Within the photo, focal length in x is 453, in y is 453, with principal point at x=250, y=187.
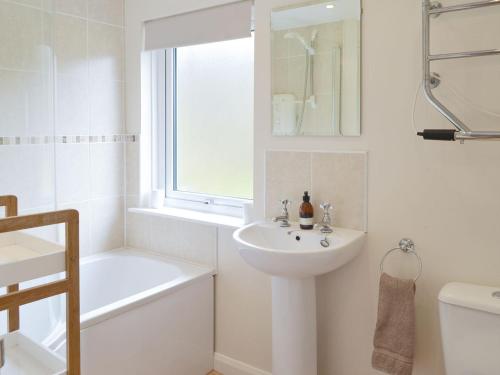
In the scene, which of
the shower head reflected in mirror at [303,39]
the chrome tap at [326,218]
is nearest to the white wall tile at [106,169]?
the shower head reflected in mirror at [303,39]

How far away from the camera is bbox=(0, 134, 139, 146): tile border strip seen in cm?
188

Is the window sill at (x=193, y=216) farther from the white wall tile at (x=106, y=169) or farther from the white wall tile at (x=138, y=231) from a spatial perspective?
the white wall tile at (x=106, y=169)

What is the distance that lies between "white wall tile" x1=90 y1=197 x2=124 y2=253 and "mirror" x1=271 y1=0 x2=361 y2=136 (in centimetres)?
127

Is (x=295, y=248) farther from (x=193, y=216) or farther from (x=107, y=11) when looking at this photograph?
(x=107, y=11)

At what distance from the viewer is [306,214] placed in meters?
2.00

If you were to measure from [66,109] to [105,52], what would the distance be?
0.46m

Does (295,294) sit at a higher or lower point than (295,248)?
lower

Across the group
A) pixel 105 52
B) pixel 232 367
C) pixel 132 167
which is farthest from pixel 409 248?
pixel 105 52

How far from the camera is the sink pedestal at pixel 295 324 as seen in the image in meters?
1.90

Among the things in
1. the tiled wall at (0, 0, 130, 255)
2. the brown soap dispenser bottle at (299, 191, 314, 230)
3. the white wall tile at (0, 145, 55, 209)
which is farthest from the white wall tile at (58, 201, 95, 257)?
the brown soap dispenser bottle at (299, 191, 314, 230)

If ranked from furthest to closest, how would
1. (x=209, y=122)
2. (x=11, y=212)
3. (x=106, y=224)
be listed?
(x=106, y=224), (x=209, y=122), (x=11, y=212)

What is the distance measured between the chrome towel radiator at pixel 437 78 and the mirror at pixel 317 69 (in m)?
0.34

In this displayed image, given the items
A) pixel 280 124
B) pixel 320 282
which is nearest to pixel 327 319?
pixel 320 282

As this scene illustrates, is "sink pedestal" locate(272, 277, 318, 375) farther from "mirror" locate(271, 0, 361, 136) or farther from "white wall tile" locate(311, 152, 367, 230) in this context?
"mirror" locate(271, 0, 361, 136)
